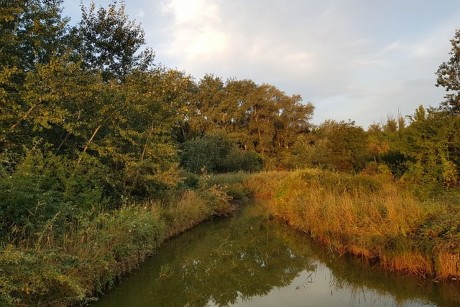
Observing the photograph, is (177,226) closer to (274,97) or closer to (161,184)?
(161,184)

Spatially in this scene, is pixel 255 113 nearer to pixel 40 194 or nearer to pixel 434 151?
pixel 434 151

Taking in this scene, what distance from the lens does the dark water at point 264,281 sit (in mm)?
8047

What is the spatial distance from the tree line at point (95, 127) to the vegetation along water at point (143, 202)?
2.3 inches

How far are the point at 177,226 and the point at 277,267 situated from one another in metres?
4.91

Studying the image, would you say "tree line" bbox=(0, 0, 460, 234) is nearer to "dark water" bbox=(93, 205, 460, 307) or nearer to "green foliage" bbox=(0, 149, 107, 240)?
"green foliage" bbox=(0, 149, 107, 240)

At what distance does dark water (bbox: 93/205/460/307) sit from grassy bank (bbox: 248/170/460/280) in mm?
352

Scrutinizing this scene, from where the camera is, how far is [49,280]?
250 inches

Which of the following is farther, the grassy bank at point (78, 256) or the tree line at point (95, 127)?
the tree line at point (95, 127)

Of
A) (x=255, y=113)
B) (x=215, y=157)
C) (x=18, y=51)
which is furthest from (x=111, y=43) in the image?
(x=255, y=113)

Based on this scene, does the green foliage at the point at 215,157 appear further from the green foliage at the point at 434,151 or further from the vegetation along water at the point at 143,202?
the green foliage at the point at 434,151

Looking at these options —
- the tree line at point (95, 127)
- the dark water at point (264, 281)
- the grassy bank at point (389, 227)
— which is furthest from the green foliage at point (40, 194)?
the grassy bank at point (389, 227)

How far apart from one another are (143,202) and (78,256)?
681cm

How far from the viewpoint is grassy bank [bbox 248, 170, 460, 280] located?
8.39m

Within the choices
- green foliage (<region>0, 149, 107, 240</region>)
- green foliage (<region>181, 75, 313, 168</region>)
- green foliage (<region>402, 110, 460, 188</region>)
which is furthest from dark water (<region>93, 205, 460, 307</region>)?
green foliage (<region>181, 75, 313, 168</region>)
